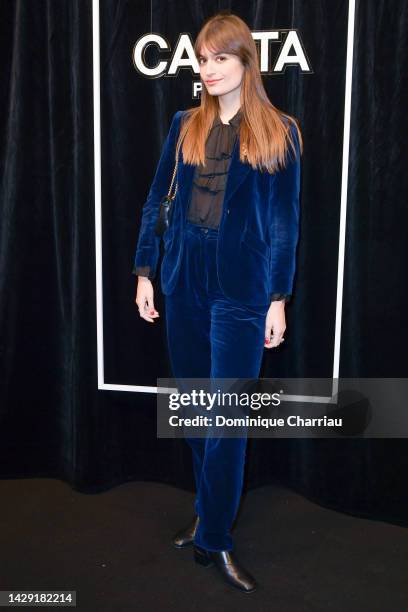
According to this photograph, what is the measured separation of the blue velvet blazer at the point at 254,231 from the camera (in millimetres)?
2059

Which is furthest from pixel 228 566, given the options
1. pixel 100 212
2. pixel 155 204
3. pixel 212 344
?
pixel 100 212

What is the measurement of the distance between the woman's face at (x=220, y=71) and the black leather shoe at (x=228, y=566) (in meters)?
1.56

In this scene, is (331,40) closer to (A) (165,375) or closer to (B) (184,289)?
(B) (184,289)

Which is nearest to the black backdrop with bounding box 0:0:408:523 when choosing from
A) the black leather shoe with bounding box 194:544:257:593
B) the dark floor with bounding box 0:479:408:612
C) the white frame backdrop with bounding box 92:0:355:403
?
the white frame backdrop with bounding box 92:0:355:403

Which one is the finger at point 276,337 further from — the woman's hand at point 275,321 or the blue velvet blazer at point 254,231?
the blue velvet blazer at point 254,231

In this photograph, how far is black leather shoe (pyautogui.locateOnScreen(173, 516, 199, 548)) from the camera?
8.03 feet

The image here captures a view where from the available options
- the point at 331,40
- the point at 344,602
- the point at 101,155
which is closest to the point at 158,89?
the point at 101,155

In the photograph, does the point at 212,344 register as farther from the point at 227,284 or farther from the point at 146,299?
the point at 146,299

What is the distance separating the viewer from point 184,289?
219cm

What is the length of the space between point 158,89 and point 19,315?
3.88 feet

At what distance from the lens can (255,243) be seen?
2102mm

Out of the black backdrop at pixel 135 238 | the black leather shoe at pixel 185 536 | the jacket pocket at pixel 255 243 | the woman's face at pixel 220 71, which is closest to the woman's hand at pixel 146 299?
the jacket pocket at pixel 255 243

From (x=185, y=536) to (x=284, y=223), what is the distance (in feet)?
4.09

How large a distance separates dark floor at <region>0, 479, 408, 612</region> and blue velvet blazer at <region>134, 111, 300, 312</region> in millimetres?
971
